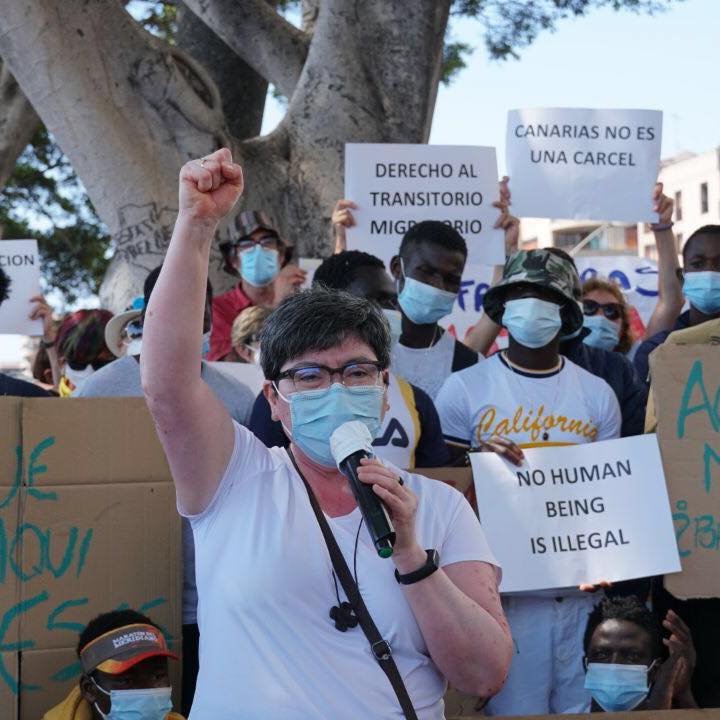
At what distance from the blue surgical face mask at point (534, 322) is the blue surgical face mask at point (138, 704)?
170cm

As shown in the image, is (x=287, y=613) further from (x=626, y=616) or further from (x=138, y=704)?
(x=626, y=616)

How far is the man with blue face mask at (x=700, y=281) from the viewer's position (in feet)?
16.2

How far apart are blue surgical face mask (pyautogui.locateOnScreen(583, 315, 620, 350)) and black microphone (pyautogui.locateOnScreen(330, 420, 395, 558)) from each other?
373 cm

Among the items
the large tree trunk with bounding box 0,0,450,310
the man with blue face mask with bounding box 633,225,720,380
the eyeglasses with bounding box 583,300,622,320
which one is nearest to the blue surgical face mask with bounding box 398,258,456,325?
the man with blue face mask with bounding box 633,225,720,380

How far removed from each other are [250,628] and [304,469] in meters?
0.37

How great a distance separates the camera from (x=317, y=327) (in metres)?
2.60

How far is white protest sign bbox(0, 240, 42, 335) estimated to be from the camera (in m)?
6.66

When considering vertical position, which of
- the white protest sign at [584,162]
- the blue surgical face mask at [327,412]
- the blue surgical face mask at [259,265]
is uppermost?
the white protest sign at [584,162]

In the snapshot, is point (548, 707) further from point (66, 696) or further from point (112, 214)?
point (112, 214)

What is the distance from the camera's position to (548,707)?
4055mm

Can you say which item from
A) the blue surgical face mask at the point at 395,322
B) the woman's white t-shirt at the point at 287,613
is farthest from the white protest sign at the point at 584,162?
the woman's white t-shirt at the point at 287,613

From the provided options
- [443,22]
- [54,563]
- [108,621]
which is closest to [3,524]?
[54,563]

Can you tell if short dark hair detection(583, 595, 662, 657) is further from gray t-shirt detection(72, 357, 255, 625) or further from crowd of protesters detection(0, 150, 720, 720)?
gray t-shirt detection(72, 357, 255, 625)

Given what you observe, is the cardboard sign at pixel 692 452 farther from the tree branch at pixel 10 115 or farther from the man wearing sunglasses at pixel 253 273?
the tree branch at pixel 10 115
